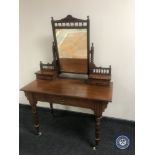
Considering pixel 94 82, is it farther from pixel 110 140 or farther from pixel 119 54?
pixel 110 140

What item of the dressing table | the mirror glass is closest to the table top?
the dressing table

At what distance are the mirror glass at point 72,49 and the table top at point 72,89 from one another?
0.50ft

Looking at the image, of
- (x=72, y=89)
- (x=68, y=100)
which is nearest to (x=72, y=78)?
(x=72, y=89)

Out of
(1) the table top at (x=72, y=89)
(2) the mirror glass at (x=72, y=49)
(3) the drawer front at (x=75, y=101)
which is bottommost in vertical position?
(3) the drawer front at (x=75, y=101)

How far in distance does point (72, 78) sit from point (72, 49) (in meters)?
0.35

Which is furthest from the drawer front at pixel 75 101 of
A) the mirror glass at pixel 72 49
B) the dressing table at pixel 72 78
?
the mirror glass at pixel 72 49

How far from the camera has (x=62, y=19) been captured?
6.24 feet

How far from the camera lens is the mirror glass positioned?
6.23 feet

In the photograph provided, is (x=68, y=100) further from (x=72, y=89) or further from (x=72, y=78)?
(x=72, y=78)

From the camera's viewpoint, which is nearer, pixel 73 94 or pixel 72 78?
pixel 73 94

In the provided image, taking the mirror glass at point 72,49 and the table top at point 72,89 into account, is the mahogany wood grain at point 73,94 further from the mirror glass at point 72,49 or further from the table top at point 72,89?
the mirror glass at point 72,49

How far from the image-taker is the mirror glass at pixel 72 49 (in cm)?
190

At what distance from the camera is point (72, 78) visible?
2145mm
